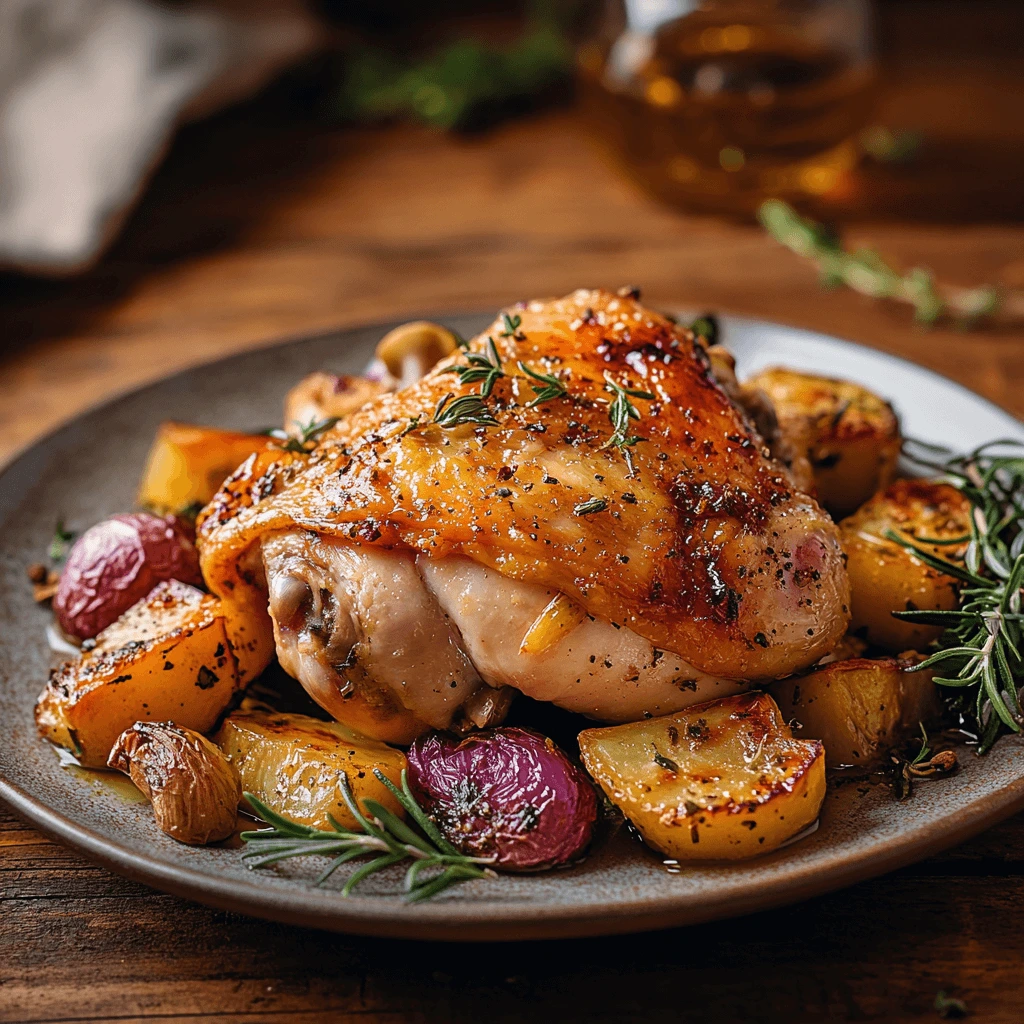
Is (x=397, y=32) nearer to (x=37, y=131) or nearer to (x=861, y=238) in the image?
(x=37, y=131)

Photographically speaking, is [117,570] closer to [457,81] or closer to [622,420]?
[622,420]

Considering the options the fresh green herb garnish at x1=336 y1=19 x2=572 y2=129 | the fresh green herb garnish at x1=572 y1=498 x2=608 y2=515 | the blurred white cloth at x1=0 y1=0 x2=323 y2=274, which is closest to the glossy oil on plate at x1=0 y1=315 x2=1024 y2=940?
the fresh green herb garnish at x1=572 y1=498 x2=608 y2=515

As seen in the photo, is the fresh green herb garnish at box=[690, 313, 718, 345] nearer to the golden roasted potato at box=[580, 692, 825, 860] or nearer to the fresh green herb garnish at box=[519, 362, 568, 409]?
the fresh green herb garnish at box=[519, 362, 568, 409]

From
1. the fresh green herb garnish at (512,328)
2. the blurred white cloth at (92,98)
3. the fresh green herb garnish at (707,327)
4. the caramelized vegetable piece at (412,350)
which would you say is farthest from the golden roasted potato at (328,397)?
the blurred white cloth at (92,98)

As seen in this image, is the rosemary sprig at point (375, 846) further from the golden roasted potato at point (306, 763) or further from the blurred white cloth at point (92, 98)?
the blurred white cloth at point (92, 98)

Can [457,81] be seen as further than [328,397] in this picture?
Yes

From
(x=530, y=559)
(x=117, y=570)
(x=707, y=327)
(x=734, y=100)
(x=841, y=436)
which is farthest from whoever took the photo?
(x=734, y=100)

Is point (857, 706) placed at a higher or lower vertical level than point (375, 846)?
lower

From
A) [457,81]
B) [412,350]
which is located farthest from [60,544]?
[457,81]

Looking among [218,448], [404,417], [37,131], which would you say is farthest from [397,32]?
[404,417]
